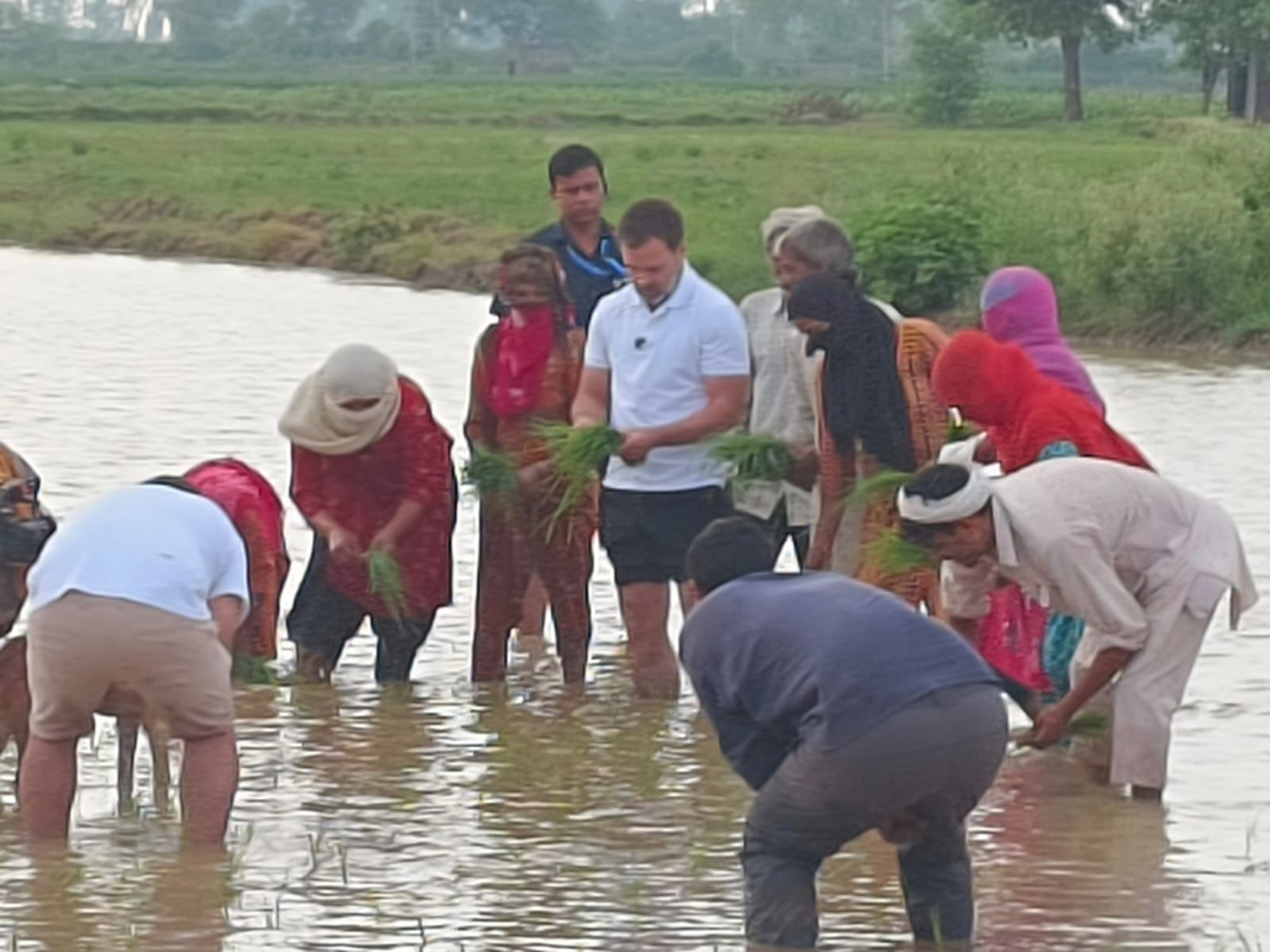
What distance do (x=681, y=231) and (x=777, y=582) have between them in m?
3.60

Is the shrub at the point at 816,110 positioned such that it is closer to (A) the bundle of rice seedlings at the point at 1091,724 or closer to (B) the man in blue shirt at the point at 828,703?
(A) the bundle of rice seedlings at the point at 1091,724

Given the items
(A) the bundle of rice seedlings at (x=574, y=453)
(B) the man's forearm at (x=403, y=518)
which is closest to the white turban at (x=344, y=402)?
(B) the man's forearm at (x=403, y=518)

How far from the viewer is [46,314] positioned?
28469 mm

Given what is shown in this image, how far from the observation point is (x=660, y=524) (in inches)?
390

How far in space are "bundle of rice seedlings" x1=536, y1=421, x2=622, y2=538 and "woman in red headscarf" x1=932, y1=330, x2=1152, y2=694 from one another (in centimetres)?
123

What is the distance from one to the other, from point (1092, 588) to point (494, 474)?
2934mm

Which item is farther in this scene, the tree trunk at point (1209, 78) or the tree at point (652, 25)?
the tree at point (652, 25)

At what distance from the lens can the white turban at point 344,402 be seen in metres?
10.0

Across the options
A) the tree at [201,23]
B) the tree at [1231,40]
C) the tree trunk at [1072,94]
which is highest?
the tree at [1231,40]

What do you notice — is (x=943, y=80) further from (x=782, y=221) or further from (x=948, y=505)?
(x=948, y=505)

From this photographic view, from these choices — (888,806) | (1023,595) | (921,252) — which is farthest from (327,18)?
(888,806)

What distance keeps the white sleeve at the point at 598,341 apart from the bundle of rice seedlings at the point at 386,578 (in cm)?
97

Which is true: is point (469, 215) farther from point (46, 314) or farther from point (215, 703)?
point (215, 703)

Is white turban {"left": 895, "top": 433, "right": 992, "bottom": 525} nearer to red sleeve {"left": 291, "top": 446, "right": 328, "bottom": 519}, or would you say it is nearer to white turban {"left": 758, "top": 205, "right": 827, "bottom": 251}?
white turban {"left": 758, "top": 205, "right": 827, "bottom": 251}
